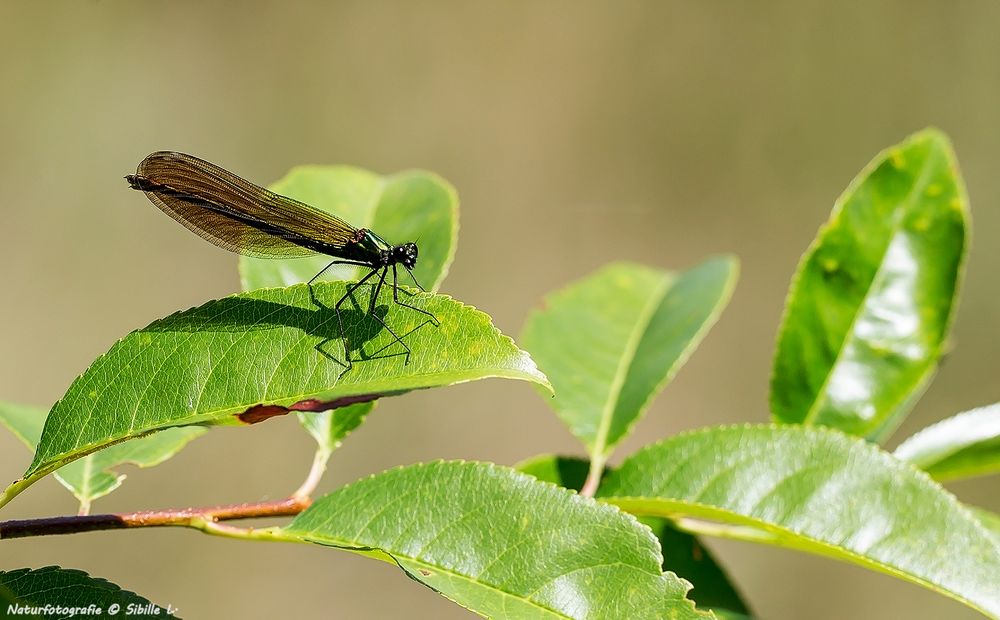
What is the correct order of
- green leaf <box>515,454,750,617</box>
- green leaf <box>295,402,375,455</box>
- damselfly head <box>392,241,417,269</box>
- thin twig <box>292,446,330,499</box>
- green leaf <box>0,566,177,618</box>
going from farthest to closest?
damselfly head <box>392,241,417,269</box>
green leaf <box>515,454,750,617</box>
green leaf <box>295,402,375,455</box>
thin twig <box>292,446,330,499</box>
green leaf <box>0,566,177,618</box>

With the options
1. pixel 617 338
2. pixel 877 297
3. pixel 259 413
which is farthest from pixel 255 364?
pixel 877 297

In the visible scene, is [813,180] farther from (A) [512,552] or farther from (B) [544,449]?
(A) [512,552]

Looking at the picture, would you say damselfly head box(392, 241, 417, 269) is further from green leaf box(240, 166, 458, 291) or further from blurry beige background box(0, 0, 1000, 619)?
blurry beige background box(0, 0, 1000, 619)

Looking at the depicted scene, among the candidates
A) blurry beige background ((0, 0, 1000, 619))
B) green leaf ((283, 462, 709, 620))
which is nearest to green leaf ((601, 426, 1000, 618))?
green leaf ((283, 462, 709, 620))

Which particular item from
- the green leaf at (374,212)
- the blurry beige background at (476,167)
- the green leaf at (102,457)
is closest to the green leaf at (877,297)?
the green leaf at (374,212)

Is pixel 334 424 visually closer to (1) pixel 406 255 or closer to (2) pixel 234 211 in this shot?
(1) pixel 406 255

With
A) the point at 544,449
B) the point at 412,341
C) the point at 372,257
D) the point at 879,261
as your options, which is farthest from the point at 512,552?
the point at 544,449

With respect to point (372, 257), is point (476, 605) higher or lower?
lower
